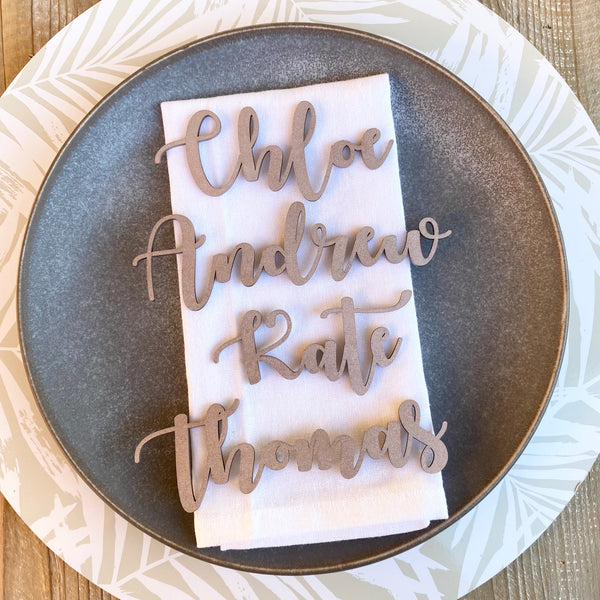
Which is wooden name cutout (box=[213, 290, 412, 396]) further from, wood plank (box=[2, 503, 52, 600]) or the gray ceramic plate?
wood plank (box=[2, 503, 52, 600])

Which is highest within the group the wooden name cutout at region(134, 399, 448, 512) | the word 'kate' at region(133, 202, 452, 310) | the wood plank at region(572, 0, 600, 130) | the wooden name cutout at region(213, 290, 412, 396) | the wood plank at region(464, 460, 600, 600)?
the wood plank at region(572, 0, 600, 130)

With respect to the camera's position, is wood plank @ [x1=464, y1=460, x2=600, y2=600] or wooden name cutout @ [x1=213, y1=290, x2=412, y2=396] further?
wood plank @ [x1=464, y1=460, x2=600, y2=600]

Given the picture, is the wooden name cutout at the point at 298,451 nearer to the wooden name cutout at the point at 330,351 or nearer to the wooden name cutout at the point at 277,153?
the wooden name cutout at the point at 330,351

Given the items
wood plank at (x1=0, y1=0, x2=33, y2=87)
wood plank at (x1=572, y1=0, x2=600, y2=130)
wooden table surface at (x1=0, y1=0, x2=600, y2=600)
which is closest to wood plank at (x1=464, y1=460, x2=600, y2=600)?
wooden table surface at (x1=0, y1=0, x2=600, y2=600)

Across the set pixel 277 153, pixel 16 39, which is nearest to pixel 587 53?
pixel 277 153

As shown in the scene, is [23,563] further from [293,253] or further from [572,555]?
[572,555]

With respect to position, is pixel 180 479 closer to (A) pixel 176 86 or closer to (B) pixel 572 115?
(A) pixel 176 86

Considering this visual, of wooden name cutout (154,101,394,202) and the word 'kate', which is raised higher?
wooden name cutout (154,101,394,202)

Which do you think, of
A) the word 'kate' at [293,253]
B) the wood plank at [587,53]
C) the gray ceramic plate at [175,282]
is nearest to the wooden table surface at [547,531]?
the wood plank at [587,53]
